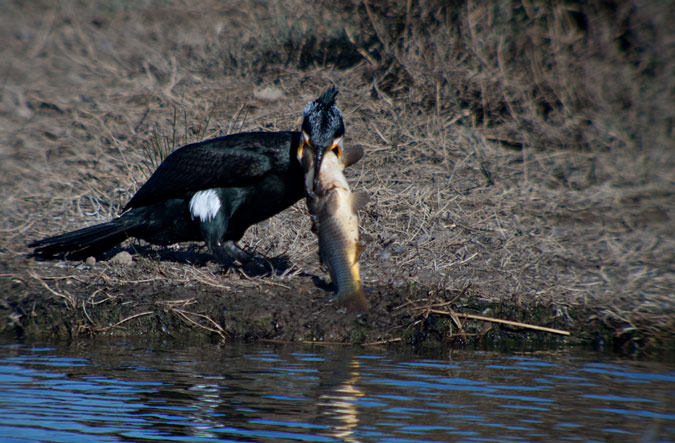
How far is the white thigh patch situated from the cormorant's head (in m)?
0.75

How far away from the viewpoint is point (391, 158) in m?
7.08

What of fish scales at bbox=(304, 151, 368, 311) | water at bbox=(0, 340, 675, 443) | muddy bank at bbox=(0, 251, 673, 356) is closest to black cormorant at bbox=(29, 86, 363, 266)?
muddy bank at bbox=(0, 251, 673, 356)

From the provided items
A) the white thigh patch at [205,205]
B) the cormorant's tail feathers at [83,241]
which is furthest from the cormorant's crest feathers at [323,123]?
the cormorant's tail feathers at [83,241]

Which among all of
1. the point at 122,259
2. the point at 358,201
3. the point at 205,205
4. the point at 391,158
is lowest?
the point at 122,259

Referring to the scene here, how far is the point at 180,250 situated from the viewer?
572 centimetres

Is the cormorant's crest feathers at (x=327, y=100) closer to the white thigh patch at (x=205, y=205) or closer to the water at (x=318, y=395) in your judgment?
the white thigh patch at (x=205, y=205)

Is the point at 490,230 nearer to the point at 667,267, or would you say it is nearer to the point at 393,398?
the point at 667,267

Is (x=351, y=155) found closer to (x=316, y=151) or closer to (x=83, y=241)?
(x=316, y=151)

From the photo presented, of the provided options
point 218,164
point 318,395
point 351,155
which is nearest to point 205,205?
point 218,164

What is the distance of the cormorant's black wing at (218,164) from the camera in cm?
461

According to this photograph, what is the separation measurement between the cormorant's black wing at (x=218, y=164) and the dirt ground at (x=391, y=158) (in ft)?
1.52

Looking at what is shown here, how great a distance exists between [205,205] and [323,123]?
110 cm

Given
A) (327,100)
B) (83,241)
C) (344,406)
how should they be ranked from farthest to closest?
(83,241), (327,100), (344,406)

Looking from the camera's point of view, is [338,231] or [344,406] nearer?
[344,406]
